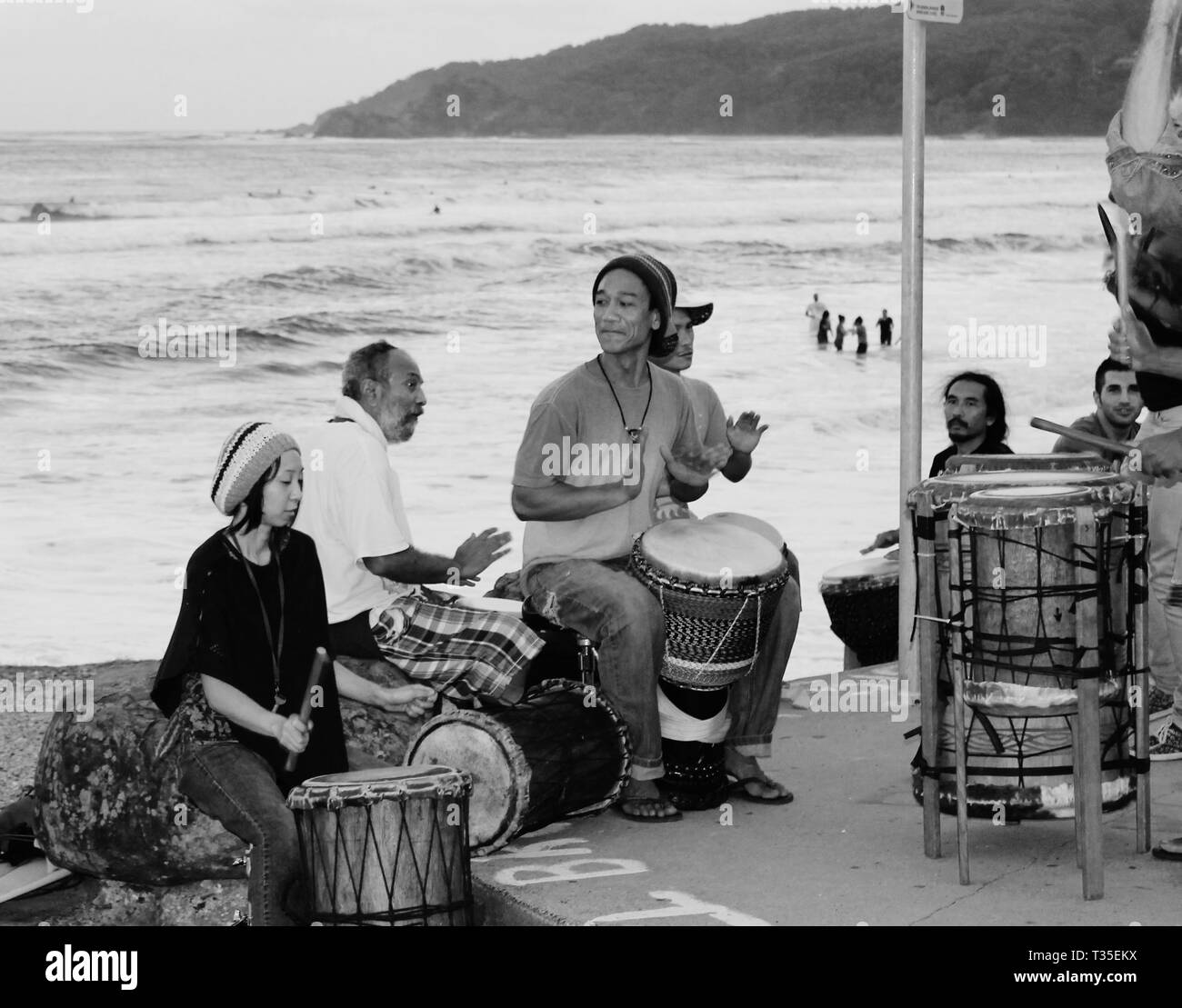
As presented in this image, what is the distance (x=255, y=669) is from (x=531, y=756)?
0.75 meters

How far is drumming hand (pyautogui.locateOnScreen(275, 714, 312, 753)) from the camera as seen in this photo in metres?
3.94

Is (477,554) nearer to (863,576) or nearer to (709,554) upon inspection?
(709,554)

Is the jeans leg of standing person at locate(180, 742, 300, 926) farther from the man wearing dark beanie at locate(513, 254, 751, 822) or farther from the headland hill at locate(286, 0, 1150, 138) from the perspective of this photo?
the headland hill at locate(286, 0, 1150, 138)

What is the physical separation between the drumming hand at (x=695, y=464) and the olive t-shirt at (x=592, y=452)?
53 millimetres

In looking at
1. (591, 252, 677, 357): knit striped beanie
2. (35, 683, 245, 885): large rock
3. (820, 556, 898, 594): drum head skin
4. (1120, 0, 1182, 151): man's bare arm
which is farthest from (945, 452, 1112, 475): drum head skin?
(35, 683, 245, 885): large rock

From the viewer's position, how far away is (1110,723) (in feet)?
13.3

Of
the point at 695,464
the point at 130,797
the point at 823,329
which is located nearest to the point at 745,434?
the point at 695,464

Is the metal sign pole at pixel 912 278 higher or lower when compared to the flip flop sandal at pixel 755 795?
higher

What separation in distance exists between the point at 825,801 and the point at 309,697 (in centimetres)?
153

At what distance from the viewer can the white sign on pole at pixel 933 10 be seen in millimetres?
5305

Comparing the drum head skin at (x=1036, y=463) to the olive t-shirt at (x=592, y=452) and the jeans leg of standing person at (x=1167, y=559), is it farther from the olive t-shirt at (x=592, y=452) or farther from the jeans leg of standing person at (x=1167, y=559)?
the olive t-shirt at (x=592, y=452)

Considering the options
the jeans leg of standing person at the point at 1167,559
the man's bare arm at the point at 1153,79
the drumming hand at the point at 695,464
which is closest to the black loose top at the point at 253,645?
the drumming hand at the point at 695,464
